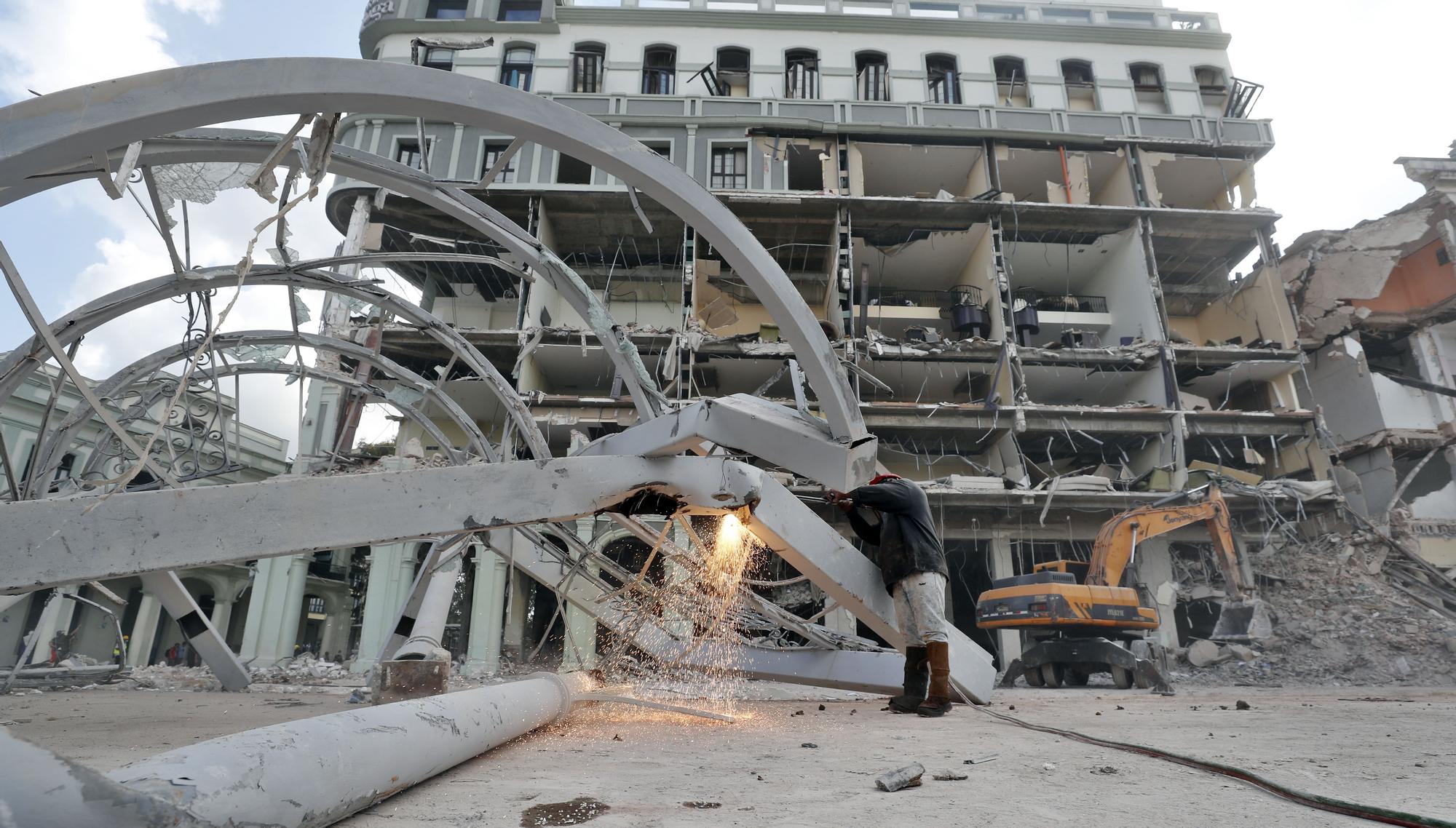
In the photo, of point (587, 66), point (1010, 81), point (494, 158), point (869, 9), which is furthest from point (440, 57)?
point (1010, 81)

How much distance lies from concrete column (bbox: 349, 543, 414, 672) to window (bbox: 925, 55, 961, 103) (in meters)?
18.9

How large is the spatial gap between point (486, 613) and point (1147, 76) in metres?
23.8

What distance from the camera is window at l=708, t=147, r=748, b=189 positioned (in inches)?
787

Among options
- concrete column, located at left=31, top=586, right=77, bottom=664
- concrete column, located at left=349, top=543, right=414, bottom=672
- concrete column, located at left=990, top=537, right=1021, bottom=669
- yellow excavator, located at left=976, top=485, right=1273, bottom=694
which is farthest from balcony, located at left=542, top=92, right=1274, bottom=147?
concrete column, located at left=31, top=586, right=77, bottom=664

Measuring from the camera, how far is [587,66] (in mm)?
21406

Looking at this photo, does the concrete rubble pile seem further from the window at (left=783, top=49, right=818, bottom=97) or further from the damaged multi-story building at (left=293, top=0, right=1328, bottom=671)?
the window at (left=783, top=49, right=818, bottom=97)

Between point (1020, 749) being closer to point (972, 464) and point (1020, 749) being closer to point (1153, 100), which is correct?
point (972, 464)

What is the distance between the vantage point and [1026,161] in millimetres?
20859

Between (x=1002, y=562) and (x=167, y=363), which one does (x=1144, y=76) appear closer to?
(x=1002, y=562)

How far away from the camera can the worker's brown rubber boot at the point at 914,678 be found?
18.8ft

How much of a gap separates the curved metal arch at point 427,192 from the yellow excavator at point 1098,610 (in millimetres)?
7788

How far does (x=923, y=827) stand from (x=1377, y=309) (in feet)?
85.7

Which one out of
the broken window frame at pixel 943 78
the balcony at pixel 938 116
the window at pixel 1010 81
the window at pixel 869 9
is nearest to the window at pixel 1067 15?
the window at pixel 1010 81

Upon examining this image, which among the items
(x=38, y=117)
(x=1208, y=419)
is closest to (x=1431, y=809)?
(x=38, y=117)
